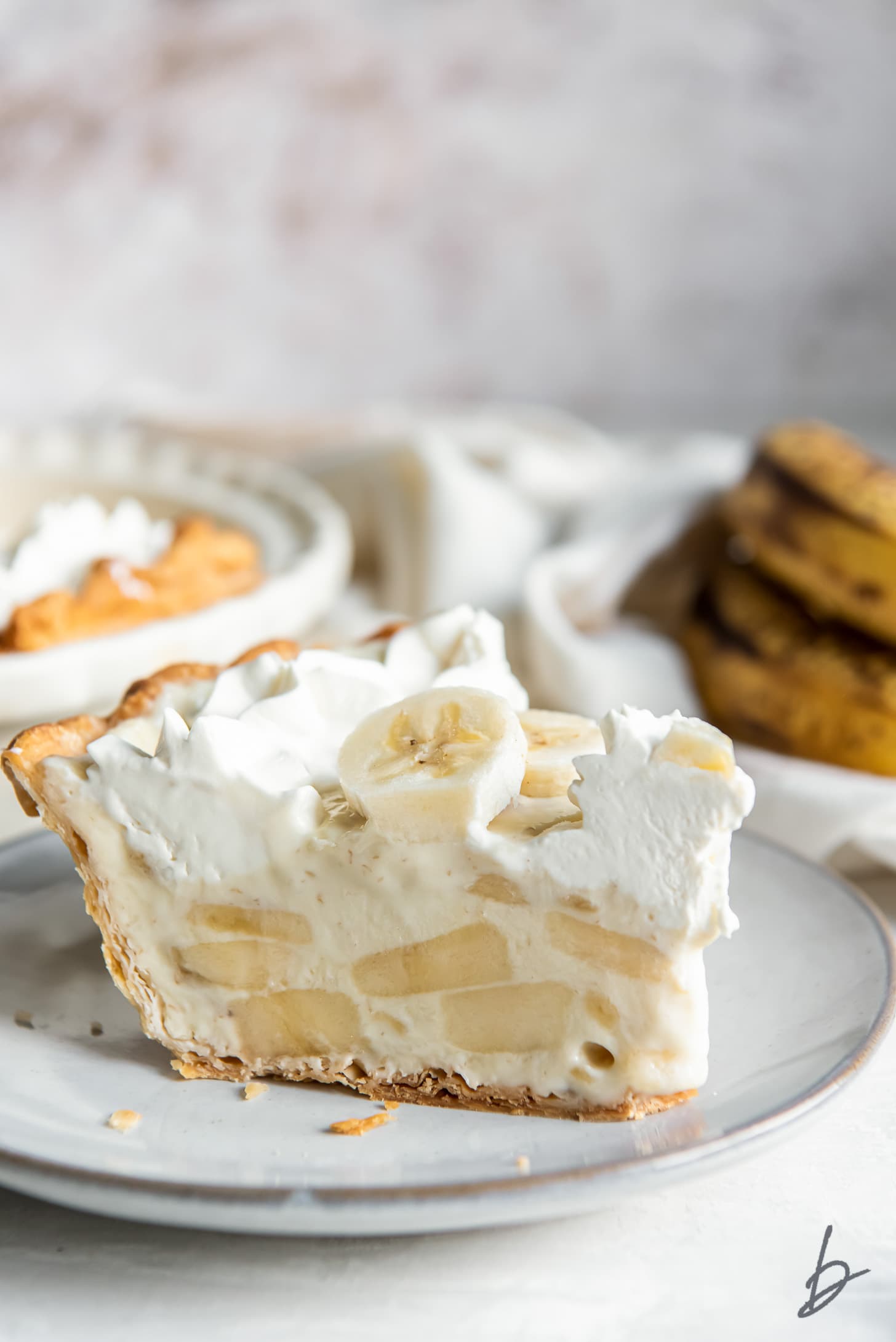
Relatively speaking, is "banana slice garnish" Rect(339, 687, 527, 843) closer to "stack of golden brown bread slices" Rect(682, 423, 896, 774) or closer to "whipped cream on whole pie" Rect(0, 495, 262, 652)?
"whipped cream on whole pie" Rect(0, 495, 262, 652)

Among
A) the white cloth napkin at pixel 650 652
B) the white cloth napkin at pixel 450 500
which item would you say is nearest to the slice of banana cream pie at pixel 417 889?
the white cloth napkin at pixel 650 652

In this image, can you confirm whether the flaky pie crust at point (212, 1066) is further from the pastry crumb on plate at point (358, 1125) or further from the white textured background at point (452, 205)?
the white textured background at point (452, 205)

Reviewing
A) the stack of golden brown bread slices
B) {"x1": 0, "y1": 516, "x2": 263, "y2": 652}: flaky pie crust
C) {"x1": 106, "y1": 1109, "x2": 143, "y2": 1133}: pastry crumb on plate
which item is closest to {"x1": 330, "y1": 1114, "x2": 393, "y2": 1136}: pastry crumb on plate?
{"x1": 106, "y1": 1109, "x2": 143, "y2": 1133}: pastry crumb on plate

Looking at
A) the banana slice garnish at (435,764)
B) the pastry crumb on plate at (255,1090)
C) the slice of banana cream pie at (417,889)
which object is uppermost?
the banana slice garnish at (435,764)

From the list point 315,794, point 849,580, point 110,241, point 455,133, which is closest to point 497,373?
point 455,133

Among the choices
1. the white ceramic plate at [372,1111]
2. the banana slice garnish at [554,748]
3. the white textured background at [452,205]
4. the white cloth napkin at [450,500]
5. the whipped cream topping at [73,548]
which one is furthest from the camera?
the white textured background at [452,205]

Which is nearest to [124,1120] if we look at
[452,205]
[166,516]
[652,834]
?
[652,834]
